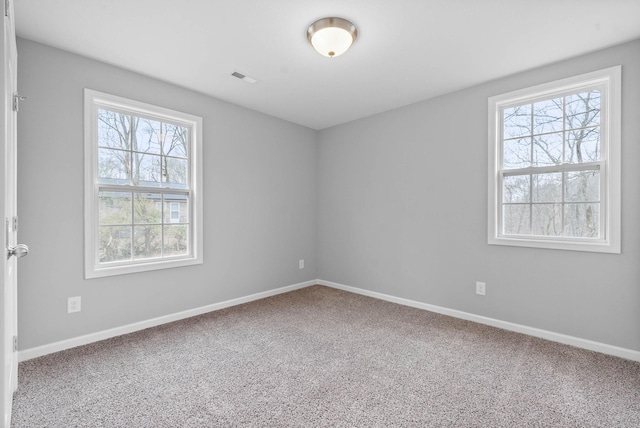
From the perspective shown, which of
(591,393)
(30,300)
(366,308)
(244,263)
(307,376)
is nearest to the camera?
(591,393)

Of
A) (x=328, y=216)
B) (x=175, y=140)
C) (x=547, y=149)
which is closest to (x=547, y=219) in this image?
(x=547, y=149)

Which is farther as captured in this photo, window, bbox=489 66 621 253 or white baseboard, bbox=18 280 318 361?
window, bbox=489 66 621 253

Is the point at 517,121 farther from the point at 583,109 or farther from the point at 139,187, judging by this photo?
the point at 139,187

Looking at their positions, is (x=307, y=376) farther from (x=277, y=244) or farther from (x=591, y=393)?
(x=277, y=244)

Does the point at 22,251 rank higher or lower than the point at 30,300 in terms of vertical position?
higher

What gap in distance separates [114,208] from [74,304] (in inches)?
33.6

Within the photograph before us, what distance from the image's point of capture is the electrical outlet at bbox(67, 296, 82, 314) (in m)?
2.49

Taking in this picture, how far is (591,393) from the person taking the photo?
189 cm

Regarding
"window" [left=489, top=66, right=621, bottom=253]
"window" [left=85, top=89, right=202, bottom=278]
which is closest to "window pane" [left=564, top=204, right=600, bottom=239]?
"window" [left=489, top=66, right=621, bottom=253]

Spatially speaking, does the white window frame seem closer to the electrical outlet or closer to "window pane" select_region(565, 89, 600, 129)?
the electrical outlet

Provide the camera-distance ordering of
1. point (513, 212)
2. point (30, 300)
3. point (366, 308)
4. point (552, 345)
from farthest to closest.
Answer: point (366, 308) < point (513, 212) < point (552, 345) < point (30, 300)

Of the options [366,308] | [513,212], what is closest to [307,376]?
[366,308]

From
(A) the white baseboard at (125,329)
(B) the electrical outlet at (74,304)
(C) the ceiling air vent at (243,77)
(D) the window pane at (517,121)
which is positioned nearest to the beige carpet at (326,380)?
(A) the white baseboard at (125,329)

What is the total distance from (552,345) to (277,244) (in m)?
3.07
